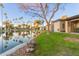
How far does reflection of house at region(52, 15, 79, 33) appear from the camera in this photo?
161 cm

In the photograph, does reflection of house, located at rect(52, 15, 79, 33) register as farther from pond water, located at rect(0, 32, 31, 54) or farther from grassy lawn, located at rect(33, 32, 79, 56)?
pond water, located at rect(0, 32, 31, 54)

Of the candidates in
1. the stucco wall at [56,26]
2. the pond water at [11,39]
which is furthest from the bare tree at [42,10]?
the pond water at [11,39]

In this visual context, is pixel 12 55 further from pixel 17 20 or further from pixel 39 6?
pixel 39 6

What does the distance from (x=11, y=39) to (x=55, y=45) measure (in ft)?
1.20

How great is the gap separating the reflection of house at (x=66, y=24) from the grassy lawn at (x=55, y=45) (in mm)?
42

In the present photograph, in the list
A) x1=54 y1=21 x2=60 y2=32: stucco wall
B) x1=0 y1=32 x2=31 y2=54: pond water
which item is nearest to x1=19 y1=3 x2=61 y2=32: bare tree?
x1=54 y1=21 x2=60 y2=32: stucco wall

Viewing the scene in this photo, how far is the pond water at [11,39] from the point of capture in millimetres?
Result: 1599

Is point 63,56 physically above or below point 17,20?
below

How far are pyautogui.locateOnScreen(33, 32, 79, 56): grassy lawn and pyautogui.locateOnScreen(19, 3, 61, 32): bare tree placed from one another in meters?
0.11

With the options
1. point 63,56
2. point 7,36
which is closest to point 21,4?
point 7,36

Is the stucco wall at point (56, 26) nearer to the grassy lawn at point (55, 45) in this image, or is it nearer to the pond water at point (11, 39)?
the grassy lawn at point (55, 45)

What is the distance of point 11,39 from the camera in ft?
5.29

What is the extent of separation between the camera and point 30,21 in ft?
5.34

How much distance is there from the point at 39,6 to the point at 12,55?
0.46 m
